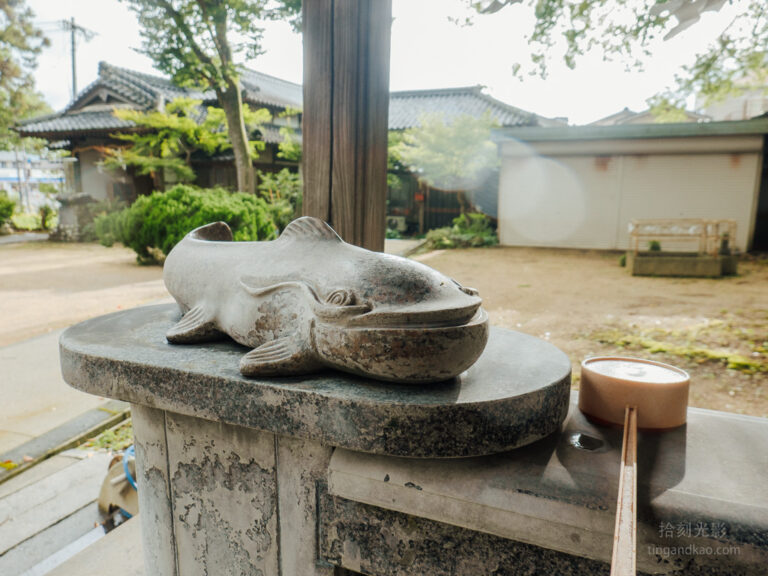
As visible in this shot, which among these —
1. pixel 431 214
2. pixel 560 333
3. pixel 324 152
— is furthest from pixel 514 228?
pixel 324 152

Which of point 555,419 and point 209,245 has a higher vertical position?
point 209,245

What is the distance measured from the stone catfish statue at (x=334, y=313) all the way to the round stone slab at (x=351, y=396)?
0.05 meters

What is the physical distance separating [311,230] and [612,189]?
11872 millimetres

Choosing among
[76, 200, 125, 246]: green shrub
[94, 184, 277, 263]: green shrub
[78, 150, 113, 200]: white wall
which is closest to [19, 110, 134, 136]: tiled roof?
[78, 150, 113, 200]: white wall

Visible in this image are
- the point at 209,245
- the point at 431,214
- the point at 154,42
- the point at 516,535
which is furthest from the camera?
the point at 431,214

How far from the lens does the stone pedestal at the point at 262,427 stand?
3.52 feet

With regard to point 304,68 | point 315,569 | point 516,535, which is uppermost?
point 304,68

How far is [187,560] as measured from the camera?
149 centimetres

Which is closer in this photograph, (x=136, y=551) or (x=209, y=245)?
(x=209, y=245)

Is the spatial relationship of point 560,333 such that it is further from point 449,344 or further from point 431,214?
point 431,214

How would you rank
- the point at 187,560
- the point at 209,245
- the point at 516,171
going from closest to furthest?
the point at 187,560 < the point at 209,245 < the point at 516,171

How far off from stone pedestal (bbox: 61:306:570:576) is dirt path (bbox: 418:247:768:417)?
274 cm

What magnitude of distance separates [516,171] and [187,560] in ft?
39.8

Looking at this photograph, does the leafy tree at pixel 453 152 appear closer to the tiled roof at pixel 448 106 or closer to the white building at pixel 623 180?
the white building at pixel 623 180
